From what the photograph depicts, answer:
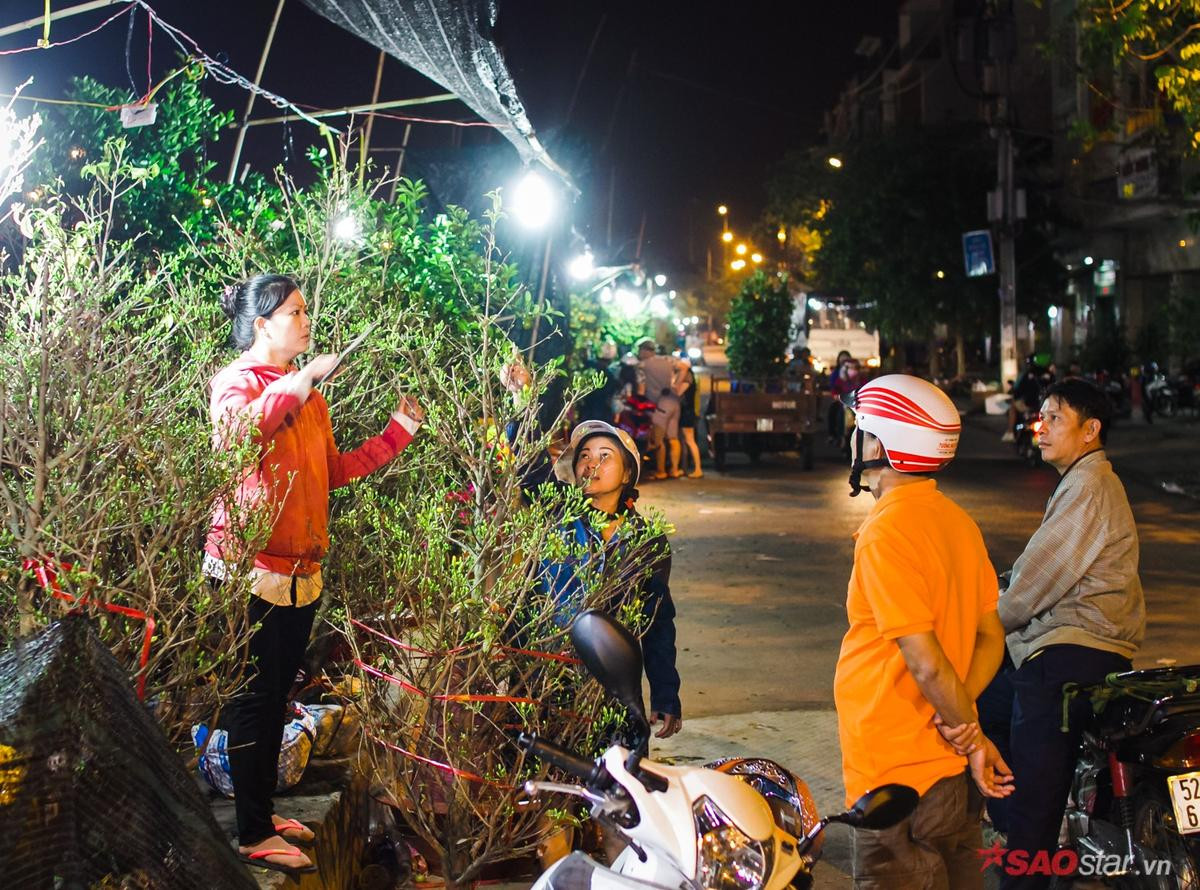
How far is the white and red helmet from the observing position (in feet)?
11.2

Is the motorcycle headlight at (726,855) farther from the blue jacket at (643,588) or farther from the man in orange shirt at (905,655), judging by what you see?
the blue jacket at (643,588)

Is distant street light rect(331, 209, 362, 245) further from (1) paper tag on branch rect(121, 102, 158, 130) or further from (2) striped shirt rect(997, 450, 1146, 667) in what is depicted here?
(2) striped shirt rect(997, 450, 1146, 667)

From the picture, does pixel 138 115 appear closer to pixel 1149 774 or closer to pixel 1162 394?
pixel 1149 774

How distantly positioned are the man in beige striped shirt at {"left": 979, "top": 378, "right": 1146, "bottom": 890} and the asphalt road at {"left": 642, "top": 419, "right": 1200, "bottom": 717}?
1.88m

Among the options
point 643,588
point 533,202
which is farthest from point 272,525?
point 533,202

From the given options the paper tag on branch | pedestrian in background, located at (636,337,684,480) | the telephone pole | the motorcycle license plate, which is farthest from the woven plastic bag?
the telephone pole

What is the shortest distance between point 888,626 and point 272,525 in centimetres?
169

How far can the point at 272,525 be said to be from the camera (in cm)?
367

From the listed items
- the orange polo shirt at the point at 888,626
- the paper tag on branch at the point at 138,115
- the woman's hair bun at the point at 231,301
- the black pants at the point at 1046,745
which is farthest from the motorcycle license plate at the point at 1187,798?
the paper tag on branch at the point at 138,115

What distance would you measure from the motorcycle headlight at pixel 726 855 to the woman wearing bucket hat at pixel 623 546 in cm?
165

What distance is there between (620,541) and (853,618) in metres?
1.04

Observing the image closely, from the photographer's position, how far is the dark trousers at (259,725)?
3736 mm

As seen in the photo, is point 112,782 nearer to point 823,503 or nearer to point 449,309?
point 449,309

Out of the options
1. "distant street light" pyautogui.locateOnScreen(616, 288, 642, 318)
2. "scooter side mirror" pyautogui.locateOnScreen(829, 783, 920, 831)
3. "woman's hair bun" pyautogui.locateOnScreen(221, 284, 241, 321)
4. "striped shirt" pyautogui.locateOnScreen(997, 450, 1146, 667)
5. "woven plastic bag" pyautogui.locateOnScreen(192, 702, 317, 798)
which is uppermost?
"distant street light" pyautogui.locateOnScreen(616, 288, 642, 318)
